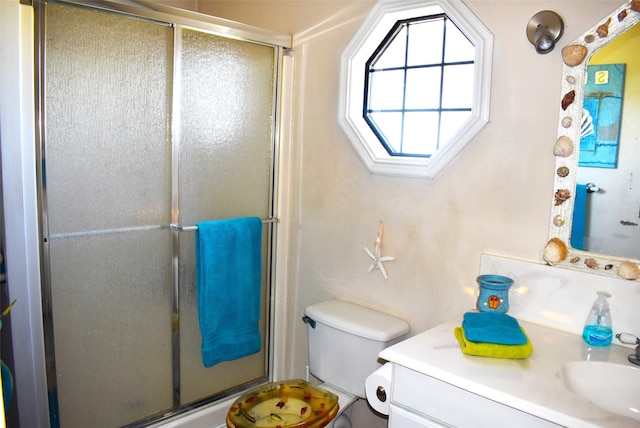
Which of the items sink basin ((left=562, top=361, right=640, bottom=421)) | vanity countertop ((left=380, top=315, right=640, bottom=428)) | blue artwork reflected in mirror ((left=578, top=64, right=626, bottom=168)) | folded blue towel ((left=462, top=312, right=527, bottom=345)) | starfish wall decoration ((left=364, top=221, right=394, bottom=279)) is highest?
blue artwork reflected in mirror ((left=578, top=64, right=626, bottom=168))

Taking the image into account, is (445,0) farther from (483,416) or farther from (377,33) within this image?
(483,416)

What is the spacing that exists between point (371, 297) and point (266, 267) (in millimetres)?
562

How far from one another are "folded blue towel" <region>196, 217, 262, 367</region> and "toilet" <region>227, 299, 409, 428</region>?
0.33m

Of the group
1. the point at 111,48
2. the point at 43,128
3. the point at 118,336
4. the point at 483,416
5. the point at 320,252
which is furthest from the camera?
the point at 320,252

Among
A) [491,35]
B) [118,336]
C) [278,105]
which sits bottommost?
[118,336]

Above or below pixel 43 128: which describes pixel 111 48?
above

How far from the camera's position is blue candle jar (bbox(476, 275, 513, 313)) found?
1570 mm

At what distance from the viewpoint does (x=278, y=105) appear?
7.39 feet

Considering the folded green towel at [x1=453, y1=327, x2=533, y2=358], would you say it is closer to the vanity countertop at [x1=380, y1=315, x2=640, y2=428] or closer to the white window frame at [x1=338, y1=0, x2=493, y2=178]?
the vanity countertop at [x1=380, y1=315, x2=640, y2=428]

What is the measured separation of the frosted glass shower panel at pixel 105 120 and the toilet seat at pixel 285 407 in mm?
766

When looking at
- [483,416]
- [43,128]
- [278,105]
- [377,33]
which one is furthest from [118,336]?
[377,33]

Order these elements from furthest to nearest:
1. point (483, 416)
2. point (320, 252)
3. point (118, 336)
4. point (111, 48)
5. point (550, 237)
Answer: point (320, 252) < point (118, 336) < point (111, 48) < point (550, 237) < point (483, 416)

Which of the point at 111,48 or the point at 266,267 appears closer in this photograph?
the point at 111,48

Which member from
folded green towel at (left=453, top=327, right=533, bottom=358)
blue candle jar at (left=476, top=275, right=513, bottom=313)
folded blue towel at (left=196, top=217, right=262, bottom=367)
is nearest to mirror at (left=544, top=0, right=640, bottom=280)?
blue candle jar at (left=476, top=275, right=513, bottom=313)
